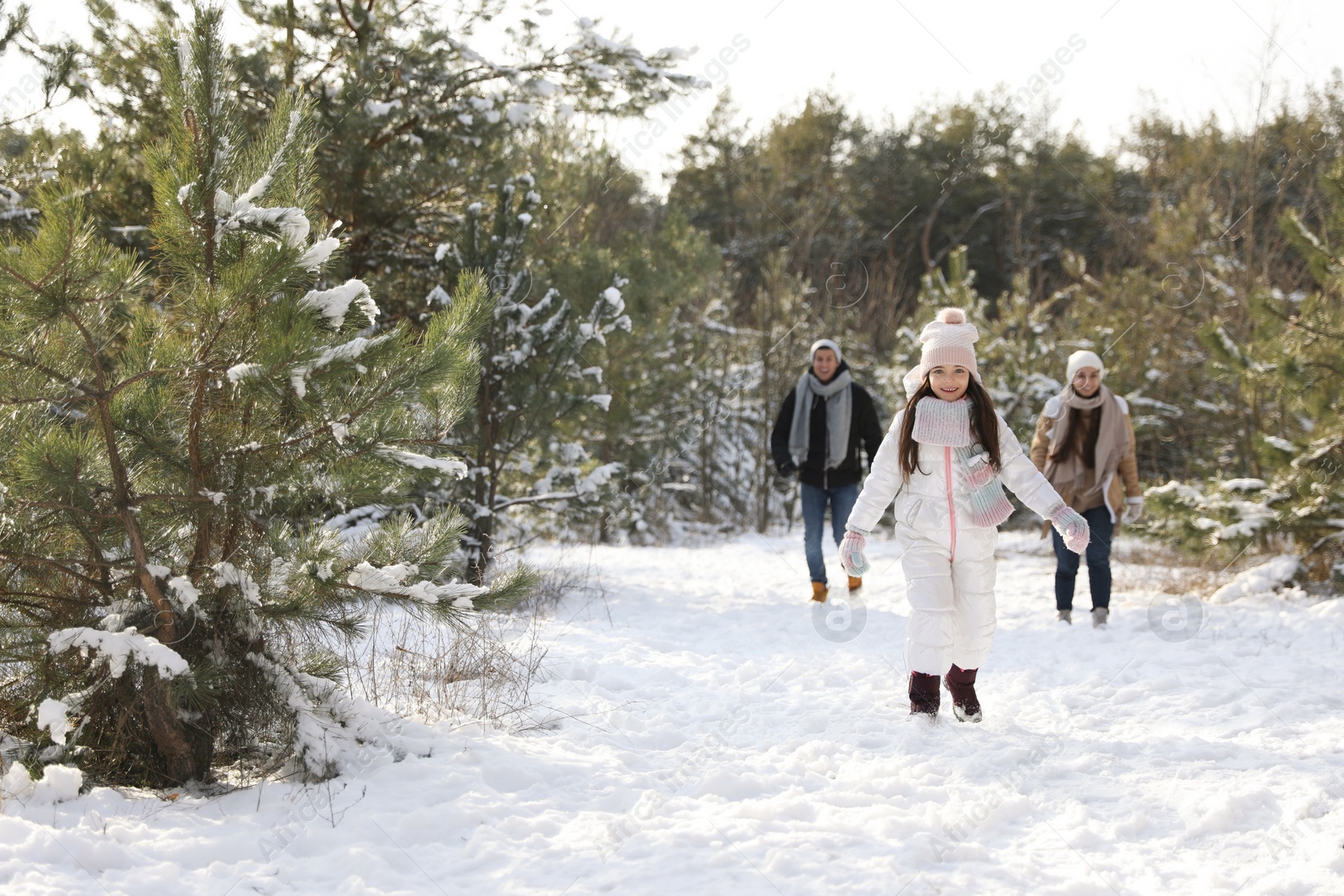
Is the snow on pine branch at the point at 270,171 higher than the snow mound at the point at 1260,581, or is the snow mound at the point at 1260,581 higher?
the snow on pine branch at the point at 270,171

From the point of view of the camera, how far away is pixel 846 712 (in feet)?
14.9

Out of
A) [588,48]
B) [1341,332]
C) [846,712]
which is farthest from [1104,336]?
[846,712]

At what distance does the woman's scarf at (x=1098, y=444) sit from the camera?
640 cm

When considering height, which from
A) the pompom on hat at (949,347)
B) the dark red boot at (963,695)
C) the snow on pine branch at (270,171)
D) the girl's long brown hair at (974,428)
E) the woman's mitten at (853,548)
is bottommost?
the dark red boot at (963,695)

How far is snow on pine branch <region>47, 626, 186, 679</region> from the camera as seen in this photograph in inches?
119

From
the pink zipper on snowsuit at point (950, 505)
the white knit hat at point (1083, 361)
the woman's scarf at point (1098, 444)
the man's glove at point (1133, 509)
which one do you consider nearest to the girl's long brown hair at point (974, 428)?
the pink zipper on snowsuit at point (950, 505)

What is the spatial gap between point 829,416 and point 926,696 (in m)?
3.29

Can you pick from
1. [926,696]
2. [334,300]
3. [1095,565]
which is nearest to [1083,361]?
[1095,565]

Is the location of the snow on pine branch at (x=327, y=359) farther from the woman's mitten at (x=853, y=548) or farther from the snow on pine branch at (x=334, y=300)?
the woman's mitten at (x=853, y=548)

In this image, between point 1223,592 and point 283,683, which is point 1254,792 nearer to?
point 283,683

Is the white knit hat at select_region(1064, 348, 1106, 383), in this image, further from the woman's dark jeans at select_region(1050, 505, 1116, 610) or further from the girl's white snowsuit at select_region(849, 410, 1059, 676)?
the girl's white snowsuit at select_region(849, 410, 1059, 676)

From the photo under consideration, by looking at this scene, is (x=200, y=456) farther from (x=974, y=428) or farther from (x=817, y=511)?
(x=817, y=511)

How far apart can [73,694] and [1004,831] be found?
3054 mm

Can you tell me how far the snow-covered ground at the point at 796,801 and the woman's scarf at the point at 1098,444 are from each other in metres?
1.31
